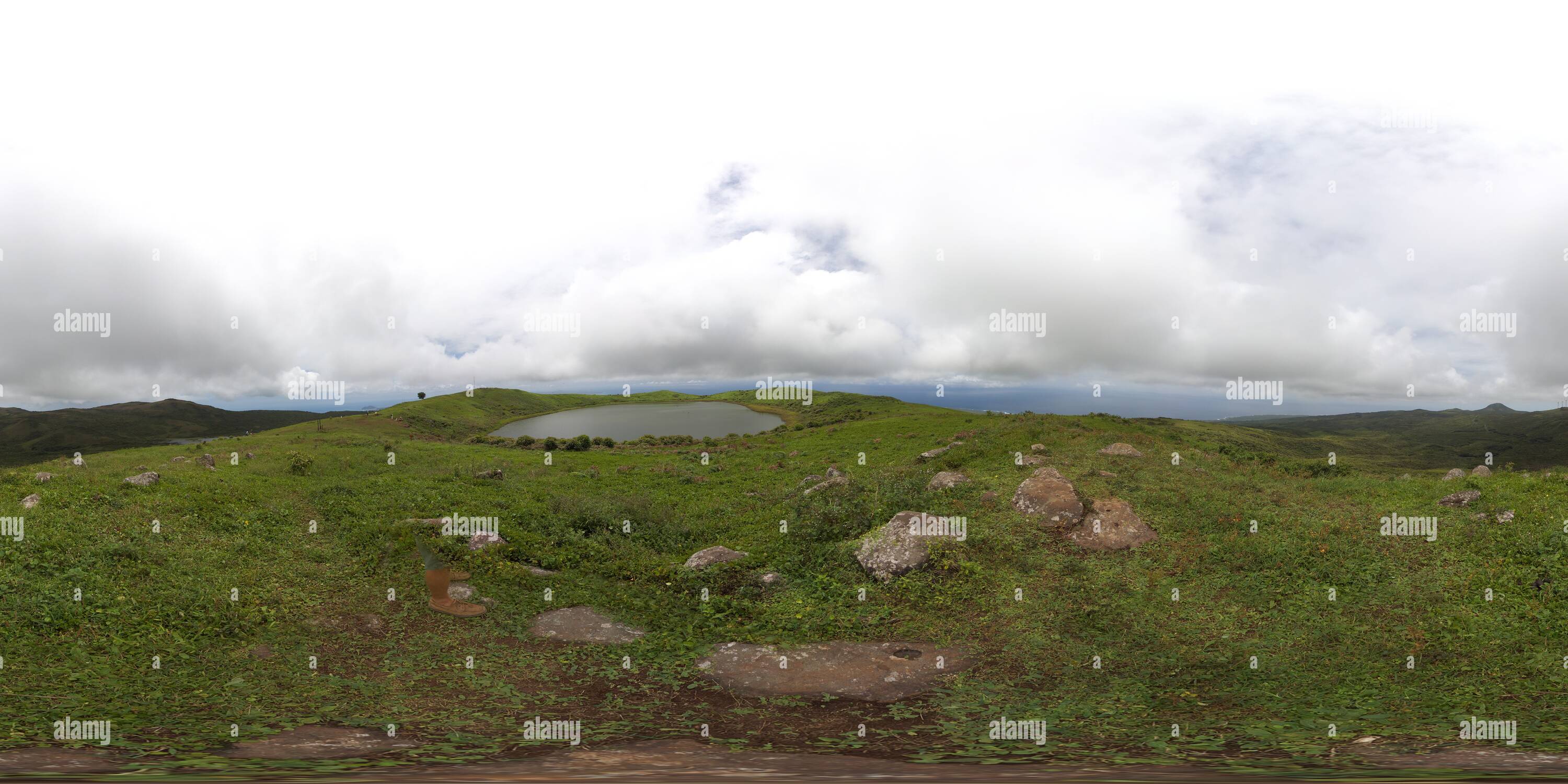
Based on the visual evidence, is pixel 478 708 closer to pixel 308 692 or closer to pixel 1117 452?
pixel 308 692

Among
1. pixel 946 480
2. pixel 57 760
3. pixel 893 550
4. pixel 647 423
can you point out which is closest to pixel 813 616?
pixel 893 550

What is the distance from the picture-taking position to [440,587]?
18188 mm

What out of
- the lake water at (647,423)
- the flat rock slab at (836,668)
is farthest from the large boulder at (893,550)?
the lake water at (647,423)

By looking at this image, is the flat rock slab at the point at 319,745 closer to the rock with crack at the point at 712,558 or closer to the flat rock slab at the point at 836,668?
the flat rock slab at the point at 836,668

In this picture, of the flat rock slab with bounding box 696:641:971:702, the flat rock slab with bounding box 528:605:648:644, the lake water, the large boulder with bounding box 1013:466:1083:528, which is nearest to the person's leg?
the flat rock slab with bounding box 528:605:648:644

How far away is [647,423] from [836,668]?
127219mm

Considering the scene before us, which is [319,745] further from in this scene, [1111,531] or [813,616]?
[1111,531]

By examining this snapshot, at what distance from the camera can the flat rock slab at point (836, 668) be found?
13.6 meters

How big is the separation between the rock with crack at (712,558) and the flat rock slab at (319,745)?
10621mm

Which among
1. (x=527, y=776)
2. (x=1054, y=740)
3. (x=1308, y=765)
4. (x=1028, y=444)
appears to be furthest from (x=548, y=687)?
(x=1028, y=444)

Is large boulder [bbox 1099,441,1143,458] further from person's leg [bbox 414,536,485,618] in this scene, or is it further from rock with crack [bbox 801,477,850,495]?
person's leg [bbox 414,536,485,618]

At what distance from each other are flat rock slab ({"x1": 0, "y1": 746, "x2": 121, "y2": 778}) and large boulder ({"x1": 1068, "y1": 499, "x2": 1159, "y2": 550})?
23343 millimetres

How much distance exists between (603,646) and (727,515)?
15.3m

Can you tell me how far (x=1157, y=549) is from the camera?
68.2ft
